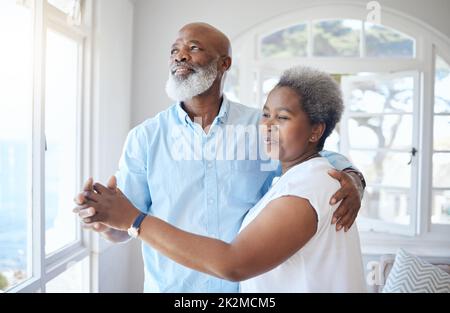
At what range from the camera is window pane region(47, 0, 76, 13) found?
1.06 metres

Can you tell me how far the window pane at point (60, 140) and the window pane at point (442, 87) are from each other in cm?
91

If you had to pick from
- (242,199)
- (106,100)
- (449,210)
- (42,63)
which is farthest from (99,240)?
(449,210)

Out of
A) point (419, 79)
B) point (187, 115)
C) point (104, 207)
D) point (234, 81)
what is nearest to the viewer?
point (104, 207)

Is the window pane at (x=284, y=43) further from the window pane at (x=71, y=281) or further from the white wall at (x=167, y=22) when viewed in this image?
the window pane at (x=71, y=281)

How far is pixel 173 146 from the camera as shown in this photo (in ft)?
2.46

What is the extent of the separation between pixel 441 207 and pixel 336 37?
815mm

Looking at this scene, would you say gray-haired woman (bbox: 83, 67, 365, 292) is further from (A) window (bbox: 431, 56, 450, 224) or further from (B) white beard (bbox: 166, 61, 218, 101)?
(A) window (bbox: 431, 56, 450, 224)

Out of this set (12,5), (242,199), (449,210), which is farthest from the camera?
(12,5)

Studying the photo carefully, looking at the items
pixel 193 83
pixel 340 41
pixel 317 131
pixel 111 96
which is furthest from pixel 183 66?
pixel 340 41

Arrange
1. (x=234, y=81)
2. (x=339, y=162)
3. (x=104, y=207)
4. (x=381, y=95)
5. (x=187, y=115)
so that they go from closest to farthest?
1. (x=104, y=207)
2. (x=339, y=162)
3. (x=187, y=115)
4. (x=381, y=95)
5. (x=234, y=81)

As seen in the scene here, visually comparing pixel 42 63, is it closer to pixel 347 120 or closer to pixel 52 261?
pixel 52 261

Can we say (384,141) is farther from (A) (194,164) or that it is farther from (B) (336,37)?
(A) (194,164)

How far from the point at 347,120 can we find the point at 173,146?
1.95 ft

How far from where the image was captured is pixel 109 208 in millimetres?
473
